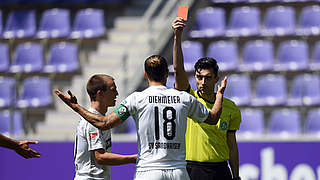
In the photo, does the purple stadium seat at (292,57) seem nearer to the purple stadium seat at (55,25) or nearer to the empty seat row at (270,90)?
the empty seat row at (270,90)

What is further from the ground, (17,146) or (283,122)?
(283,122)

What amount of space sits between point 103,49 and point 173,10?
162 cm

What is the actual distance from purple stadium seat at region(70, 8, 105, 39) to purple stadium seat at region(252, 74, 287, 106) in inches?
138

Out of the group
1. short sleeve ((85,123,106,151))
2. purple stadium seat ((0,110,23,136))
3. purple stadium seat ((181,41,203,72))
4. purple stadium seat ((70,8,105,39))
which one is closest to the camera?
short sleeve ((85,123,106,151))

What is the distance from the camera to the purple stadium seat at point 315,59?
12109mm

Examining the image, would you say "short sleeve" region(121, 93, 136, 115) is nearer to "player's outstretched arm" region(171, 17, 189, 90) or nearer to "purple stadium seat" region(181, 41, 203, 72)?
"player's outstretched arm" region(171, 17, 189, 90)

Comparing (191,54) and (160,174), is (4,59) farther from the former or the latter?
(160,174)

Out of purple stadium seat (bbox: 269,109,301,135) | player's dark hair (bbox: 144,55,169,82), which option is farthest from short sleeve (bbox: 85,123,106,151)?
purple stadium seat (bbox: 269,109,301,135)

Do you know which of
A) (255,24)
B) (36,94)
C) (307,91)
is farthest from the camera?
(255,24)

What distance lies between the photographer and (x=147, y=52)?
38.3ft

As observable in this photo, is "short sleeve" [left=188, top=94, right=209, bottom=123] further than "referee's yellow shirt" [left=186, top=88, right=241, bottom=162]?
No

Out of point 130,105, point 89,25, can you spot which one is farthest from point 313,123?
point 130,105

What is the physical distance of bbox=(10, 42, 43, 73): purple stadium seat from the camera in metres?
12.7

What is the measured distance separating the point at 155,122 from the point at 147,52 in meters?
7.52
